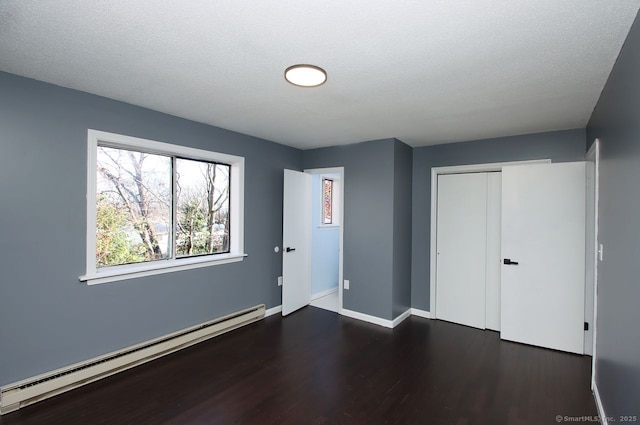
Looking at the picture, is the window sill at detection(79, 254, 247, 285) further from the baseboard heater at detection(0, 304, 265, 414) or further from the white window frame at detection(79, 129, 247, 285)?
the baseboard heater at detection(0, 304, 265, 414)

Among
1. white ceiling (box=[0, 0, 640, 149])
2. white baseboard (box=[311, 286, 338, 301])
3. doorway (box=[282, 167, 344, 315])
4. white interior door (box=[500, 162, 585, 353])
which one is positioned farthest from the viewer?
white baseboard (box=[311, 286, 338, 301])

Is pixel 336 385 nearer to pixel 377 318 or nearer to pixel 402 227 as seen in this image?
pixel 377 318

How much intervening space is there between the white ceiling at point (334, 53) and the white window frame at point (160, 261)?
1.29 feet

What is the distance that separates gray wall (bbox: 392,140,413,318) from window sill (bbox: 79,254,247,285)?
2057 millimetres

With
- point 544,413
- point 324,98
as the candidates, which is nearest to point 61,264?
point 324,98

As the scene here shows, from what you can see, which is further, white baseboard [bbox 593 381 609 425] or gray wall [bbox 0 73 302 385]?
gray wall [bbox 0 73 302 385]

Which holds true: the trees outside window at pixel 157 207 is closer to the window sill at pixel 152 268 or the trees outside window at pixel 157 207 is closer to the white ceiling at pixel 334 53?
the window sill at pixel 152 268

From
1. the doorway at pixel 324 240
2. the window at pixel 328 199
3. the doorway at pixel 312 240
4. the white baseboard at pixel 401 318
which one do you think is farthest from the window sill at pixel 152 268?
the white baseboard at pixel 401 318

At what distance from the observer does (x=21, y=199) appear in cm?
230

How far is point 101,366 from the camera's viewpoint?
8.64 feet

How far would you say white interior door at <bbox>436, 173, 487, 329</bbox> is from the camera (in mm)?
4039

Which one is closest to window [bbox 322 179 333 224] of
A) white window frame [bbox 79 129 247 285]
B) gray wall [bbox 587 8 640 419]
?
white window frame [bbox 79 129 247 285]

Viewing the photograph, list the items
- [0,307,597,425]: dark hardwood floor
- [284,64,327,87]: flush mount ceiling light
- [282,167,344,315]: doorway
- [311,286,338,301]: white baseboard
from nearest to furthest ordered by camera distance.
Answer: [284,64,327,87]: flush mount ceiling light, [0,307,597,425]: dark hardwood floor, [282,167,344,315]: doorway, [311,286,338,301]: white baseboard

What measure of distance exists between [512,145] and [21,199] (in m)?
4.94
